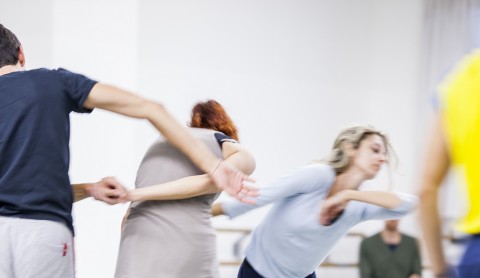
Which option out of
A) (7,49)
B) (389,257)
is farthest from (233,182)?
(389,257)

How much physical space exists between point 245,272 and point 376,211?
51 cm

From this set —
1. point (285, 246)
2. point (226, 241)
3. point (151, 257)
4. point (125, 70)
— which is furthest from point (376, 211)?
point (226, 241)

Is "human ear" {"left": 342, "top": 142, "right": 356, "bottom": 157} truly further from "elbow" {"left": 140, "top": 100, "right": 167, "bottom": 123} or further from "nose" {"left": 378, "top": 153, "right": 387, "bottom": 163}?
"elbow" {"left": 140, "top": 100, "right": 167, "bottom": 123}

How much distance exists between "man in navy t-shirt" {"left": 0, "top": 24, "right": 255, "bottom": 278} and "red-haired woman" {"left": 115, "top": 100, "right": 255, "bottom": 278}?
26 cm

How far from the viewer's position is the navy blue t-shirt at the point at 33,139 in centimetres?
178

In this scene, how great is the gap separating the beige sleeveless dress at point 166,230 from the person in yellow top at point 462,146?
3.04 feet

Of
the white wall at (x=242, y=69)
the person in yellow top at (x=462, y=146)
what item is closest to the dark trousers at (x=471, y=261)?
the person in yellow top at (x=462, y=146)

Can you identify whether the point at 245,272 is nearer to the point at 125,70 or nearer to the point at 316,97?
the point at 125,70

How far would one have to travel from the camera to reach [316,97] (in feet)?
20.7

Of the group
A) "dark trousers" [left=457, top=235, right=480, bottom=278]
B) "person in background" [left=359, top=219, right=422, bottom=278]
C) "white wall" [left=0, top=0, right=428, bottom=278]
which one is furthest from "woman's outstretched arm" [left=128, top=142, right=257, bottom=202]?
"person in background" [left=359, top=219, right=422, bottom=278]

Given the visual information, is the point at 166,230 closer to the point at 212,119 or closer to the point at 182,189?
the point at 182,189

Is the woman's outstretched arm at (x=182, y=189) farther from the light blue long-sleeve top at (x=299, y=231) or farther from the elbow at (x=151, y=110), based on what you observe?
the light blue long-sleeve top at (x=299, y=231)

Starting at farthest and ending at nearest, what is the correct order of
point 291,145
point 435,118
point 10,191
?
point 291,145
point 10,191
point 435,118

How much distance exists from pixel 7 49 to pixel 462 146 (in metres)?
1.12
